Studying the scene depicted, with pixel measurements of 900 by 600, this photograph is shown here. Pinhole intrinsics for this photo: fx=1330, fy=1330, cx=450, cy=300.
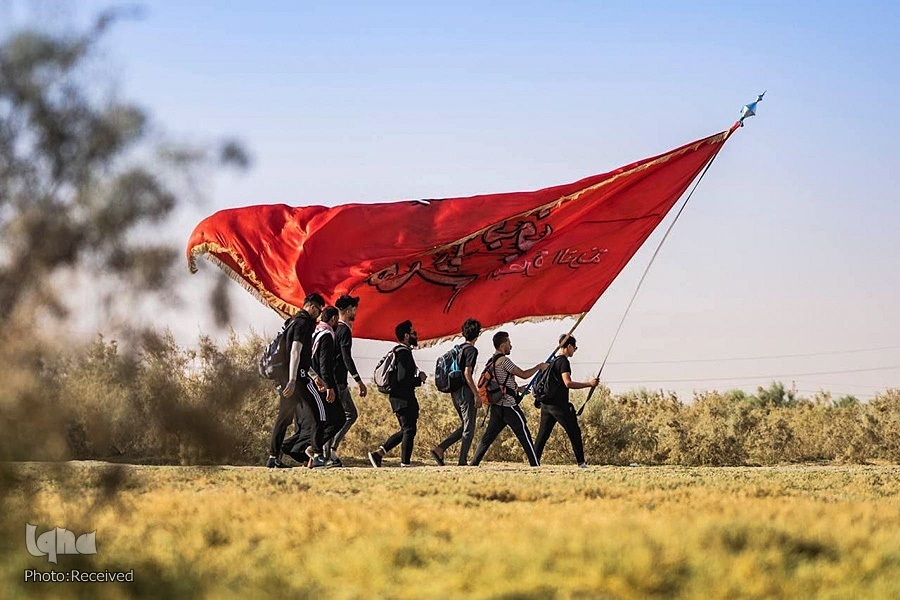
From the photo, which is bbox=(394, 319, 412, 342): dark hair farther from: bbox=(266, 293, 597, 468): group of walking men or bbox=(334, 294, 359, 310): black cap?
bbox=(334, 294, 359, 310): black cap

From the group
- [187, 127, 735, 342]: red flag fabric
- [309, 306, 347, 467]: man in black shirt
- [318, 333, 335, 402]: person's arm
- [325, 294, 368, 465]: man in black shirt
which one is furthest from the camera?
[187, 127, 735, 342]: red flag fabric

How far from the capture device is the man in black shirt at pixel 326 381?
55.0 ft

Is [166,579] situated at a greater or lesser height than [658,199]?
lesser

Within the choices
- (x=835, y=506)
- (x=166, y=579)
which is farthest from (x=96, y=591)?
(x=835, y=506)

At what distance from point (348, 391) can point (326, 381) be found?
1.51m

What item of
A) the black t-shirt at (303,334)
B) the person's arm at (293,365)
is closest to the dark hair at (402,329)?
the black t-shirt at (303,334)

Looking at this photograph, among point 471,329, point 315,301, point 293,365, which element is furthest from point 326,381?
point 471,329

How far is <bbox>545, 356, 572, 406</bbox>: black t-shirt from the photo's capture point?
725 inches

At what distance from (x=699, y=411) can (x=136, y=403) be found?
2095 centimetres

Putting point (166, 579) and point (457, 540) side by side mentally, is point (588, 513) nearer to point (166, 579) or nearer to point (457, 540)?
point (457, 540)

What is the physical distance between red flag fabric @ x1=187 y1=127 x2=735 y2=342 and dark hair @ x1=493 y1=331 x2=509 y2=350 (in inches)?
39.9

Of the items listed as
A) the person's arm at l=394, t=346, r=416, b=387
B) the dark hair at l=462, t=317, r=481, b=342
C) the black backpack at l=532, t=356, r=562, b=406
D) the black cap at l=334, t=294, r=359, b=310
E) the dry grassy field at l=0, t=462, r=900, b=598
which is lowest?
the dry grassy field at l=0, t=462, r=900, b=598

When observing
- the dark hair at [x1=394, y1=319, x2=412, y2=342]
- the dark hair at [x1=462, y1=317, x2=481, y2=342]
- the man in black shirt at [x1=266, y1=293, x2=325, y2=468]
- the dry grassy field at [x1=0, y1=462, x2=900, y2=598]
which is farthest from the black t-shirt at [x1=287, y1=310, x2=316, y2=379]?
the dry grassy field at [x1=0, y1=462, x2=900, y2=598]

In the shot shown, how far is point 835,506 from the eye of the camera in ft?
36.0
